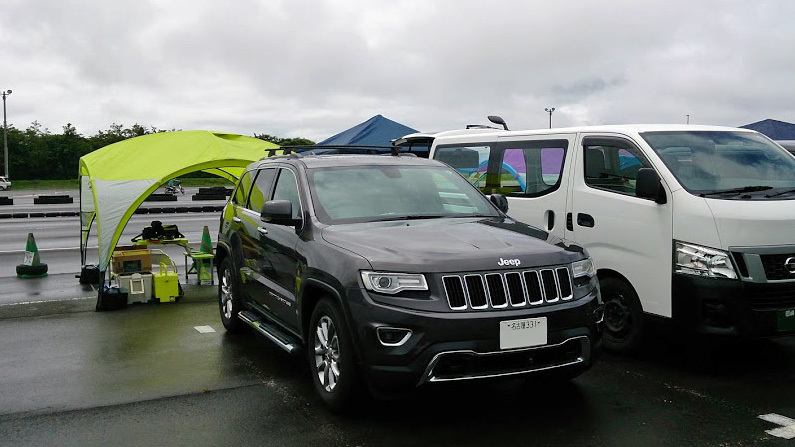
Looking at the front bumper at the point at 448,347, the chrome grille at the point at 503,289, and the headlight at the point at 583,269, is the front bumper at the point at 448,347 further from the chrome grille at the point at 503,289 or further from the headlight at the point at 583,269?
the headlight at the point at 583,269

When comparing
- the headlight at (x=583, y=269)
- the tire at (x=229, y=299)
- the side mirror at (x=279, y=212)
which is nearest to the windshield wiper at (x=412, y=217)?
the side mirror at (x=279, y=212)

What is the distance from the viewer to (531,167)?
7.32m

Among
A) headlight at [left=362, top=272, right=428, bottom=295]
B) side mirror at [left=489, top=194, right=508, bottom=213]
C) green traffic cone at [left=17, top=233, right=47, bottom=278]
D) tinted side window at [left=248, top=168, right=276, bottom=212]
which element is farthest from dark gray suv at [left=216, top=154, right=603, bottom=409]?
green traffic cone at [left=17, top=233, right=47, bottom=278]

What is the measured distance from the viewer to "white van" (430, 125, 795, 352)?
539 centimetres

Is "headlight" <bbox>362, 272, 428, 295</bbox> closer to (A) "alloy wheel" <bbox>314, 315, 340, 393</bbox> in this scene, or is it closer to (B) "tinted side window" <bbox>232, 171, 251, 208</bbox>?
(A) "alloy wheel" <bbox>314, 315, 340, 393</bbox>

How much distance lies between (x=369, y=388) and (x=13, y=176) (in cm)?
6973

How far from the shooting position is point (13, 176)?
2574 inches

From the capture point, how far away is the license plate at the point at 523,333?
4320mm

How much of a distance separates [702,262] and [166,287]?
6.67 metres

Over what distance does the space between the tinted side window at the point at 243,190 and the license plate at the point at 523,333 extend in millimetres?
3700

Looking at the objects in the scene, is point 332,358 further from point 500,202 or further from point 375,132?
point 375,132

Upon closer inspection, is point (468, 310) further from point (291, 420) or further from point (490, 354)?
point (291, 420)

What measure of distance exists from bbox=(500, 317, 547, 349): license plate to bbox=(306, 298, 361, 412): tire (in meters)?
0.93

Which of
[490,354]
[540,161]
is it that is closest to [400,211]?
[490,354]
